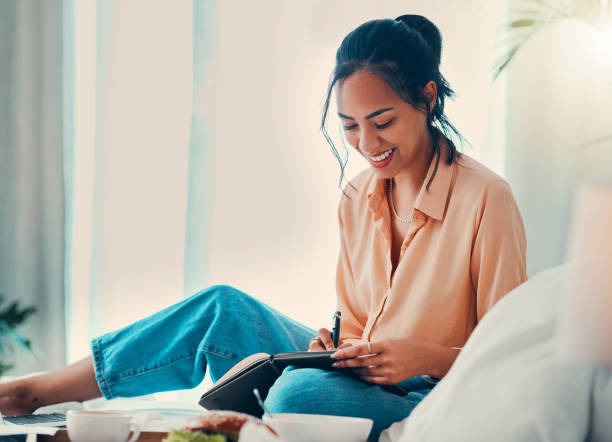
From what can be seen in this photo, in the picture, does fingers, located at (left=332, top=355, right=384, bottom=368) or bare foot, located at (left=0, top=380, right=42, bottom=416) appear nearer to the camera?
fingers, located at (left=332, top=355, right=384, bottom=368)

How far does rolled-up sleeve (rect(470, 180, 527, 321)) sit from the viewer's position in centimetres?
126

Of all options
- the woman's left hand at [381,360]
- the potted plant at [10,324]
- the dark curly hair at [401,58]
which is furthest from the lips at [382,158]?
A: the potted plant at [10,324]

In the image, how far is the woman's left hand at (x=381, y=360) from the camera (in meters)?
1.11

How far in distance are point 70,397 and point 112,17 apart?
1.73 meters

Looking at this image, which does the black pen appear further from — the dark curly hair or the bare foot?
the bare foot

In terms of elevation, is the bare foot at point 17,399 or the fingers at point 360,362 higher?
the fingers at point 360,362

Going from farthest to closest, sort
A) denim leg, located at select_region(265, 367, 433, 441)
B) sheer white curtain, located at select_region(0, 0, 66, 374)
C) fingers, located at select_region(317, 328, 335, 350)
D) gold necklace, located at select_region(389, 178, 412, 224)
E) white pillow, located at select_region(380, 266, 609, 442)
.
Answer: sheer white curtain, located at select_region(0, 0, 66, 374) → gold necklace, located at select_region(389, 178, 412, 224) → fingers, located at select_region(317, 328, 335, 350) → denim leg, located at select_region(265, 367, 433, 441) → white pillow, located at select_region(380, 266, 609, 442)

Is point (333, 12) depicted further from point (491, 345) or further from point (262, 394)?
point (491, 345)

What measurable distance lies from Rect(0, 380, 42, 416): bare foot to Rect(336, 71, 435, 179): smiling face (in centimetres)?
91

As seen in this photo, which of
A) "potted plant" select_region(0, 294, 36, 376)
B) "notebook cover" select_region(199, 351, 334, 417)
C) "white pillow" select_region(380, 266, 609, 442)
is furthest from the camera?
"potted plant" select_region(0, 294, 36, 376)

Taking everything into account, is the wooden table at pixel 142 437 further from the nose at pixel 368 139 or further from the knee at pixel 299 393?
the nose at pixel 368 139

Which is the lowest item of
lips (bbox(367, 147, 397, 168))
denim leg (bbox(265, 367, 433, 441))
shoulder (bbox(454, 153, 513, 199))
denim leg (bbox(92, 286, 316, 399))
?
denim leg (bbox(92, 286, 316, 399))

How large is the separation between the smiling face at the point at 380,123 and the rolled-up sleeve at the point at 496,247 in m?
0.22

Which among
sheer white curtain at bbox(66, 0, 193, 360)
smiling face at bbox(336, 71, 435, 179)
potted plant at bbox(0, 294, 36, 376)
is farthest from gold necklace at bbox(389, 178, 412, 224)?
sheer white curtain at bbox(66, 0, 193, 360)
